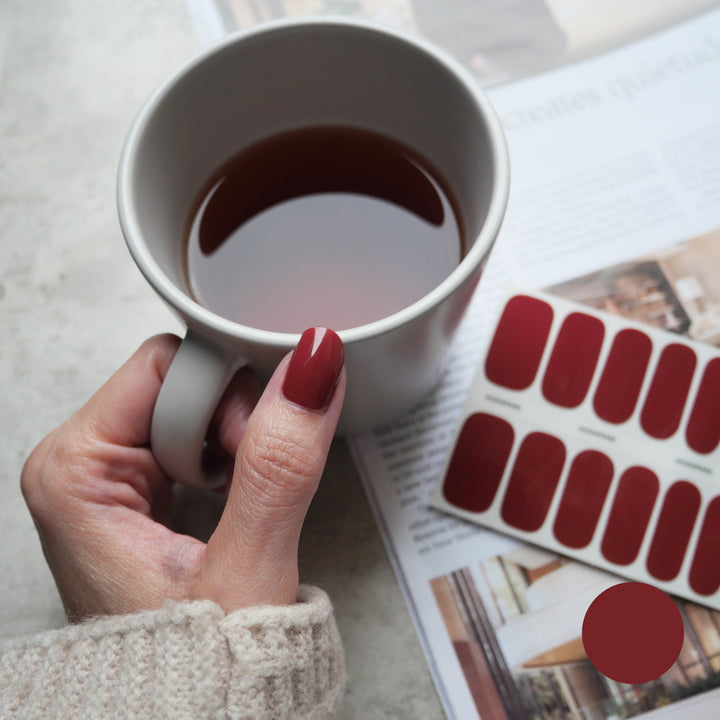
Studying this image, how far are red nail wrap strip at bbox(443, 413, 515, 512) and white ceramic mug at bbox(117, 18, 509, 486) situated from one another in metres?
0.09

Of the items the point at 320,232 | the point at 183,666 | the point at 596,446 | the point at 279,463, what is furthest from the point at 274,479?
the point at 596,446

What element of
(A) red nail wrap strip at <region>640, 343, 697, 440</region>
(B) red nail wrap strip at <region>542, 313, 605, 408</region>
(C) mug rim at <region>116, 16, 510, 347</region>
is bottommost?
(A) red nail wrap strip at <region>640, 343, 697, 440</region>

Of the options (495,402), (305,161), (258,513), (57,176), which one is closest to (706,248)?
(495,402)

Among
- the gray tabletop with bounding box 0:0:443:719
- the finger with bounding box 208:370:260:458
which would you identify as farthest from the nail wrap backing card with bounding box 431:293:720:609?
the finger with bounding box 208:370:260:458

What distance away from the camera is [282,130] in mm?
513

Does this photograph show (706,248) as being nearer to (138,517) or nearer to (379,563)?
(379,563)

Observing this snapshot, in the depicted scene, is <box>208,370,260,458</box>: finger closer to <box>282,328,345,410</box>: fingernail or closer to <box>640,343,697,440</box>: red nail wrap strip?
<box>282,328,345,410</box>: fingernail

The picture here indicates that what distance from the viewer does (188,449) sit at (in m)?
0.41

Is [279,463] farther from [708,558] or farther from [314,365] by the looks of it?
[708,558]

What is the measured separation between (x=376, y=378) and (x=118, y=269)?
334 millimetres

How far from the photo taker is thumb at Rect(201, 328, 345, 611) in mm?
375

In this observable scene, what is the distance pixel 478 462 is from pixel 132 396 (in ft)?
0.94

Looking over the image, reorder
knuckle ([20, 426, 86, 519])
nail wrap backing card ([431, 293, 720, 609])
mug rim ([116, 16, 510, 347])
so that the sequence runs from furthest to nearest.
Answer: nail wrap backing card ([431, 293, 720, 609])
knuckle ([20, 426, 86, 519])
mug rim ([116, 16, 510, 347])

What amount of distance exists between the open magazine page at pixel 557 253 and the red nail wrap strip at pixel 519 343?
14 millimetres
